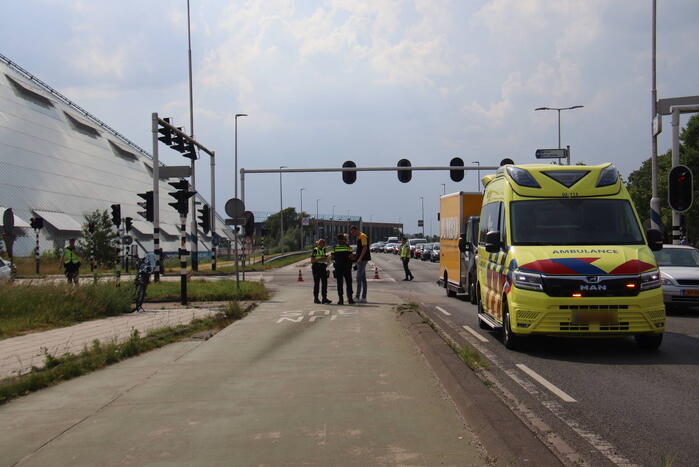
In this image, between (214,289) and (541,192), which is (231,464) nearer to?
(541,192)

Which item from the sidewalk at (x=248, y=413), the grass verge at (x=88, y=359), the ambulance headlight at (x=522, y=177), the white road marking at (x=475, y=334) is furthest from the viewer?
the white road marking at (x=475, y=334)

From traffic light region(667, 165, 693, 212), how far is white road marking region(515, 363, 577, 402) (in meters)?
12.5

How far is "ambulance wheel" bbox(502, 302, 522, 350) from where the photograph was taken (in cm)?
978

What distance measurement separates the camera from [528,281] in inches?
366

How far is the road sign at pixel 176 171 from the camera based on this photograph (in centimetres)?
1766

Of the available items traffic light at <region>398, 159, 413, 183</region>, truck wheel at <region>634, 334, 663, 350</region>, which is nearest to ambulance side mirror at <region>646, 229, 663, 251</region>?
truck wheel at <region>634, 334, 663, 350</region>

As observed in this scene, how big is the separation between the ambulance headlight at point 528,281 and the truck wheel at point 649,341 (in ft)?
5.11

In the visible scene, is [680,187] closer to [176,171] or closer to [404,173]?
[176,171]

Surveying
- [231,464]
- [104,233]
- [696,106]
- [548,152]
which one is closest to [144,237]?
[104,233]

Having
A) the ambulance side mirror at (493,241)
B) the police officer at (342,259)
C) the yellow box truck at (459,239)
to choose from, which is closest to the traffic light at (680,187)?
the yellow box truck at (459,239)

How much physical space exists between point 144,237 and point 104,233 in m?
26.3

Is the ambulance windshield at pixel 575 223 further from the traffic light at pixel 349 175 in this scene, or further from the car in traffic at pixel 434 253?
the car in traffic at pixel 434 253

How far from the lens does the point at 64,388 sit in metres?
7.61

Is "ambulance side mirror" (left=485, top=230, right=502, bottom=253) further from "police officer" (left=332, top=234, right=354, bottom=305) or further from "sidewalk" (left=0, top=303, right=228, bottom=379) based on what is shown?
"police officer" (left=332, top=234, right=354, bottom=305)
